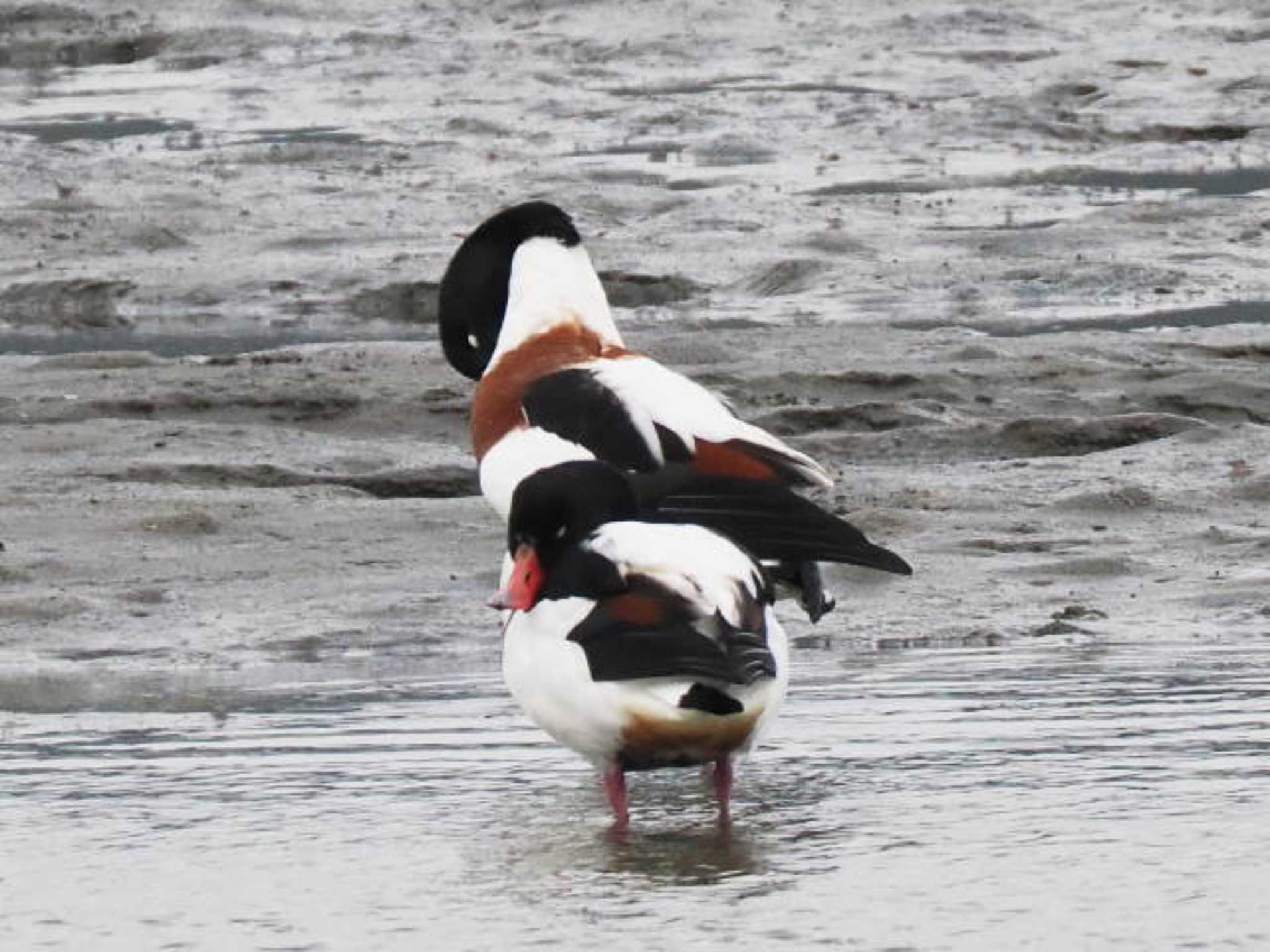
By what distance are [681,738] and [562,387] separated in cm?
133

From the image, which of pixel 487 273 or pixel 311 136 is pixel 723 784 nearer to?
pixel 487 273

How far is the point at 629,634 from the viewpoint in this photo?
5.73 meters

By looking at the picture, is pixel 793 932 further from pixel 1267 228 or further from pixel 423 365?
pixel 1267 228

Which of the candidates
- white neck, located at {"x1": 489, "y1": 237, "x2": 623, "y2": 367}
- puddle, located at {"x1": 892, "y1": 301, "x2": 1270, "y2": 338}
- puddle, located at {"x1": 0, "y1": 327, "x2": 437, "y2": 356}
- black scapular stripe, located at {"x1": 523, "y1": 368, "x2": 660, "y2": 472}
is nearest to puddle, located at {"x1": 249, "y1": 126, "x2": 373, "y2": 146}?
puddle, located at {"x1": 0, "y1": 327, "x2": 437, "y2": 356}

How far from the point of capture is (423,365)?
11.8m

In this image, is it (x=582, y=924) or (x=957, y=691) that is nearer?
(x=582, y=924)

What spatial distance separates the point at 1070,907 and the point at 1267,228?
10.1 meters

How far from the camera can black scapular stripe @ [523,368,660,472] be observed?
264 inches

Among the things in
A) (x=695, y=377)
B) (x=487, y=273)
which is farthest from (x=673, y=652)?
(x=695, y=377)

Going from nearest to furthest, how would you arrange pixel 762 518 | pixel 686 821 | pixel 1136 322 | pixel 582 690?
pixel 582 690 → pixel 686 821 → pixel 762 518 → pixel 1136 322

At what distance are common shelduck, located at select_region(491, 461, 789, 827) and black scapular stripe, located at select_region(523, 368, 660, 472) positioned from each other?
45 cm

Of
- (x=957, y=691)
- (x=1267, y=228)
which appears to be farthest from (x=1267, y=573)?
(x=1267, y=228)

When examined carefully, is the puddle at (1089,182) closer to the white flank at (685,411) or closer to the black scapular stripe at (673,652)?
the white flank at (685,411)

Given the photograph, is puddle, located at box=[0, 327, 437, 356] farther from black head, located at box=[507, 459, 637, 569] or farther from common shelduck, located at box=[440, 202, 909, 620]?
black head, located at box=[507, 459, 637, 569]
